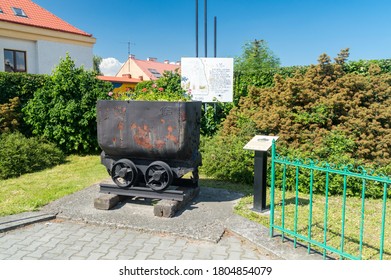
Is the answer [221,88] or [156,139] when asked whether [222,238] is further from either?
[221,88]

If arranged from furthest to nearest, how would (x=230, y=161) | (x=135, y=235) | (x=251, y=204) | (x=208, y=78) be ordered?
(x=208, y=78), (x=230, y=161), (x=251, y=204), (x=135, y=235)

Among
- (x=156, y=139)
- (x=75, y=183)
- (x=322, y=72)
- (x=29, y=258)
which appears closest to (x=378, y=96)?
(x=322, y=72)

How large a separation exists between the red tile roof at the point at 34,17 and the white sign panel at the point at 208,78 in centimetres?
1340

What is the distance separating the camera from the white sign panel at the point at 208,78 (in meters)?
9.52

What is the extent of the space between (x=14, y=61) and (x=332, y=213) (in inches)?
760

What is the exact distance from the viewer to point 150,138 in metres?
4.87

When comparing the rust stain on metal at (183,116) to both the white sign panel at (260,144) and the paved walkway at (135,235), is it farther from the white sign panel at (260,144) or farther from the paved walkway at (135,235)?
the paved walkway at (135,235)

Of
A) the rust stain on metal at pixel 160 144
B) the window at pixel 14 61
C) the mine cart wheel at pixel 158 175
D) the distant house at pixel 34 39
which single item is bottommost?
the mine cart wheel at pixel 158 175

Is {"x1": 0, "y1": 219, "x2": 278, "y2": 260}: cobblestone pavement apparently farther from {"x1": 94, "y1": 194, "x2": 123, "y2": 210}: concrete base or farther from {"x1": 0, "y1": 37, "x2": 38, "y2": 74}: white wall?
{"x1": 0, "y1": 37, "x2": 38, "y2": 74}: white wall

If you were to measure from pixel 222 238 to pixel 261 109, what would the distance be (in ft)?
15.2

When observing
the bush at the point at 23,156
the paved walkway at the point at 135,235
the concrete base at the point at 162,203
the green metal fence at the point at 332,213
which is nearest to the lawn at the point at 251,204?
the green metal fence at the point at 332,213

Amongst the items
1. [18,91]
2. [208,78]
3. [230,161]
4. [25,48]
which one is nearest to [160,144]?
[230,161]

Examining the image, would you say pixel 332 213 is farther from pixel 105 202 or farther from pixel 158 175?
pixel 105 202

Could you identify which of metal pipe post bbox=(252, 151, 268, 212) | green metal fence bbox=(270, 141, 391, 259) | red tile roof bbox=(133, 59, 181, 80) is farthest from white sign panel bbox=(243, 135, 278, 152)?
red tile roof bbox=(133, 59, 181, 80)
